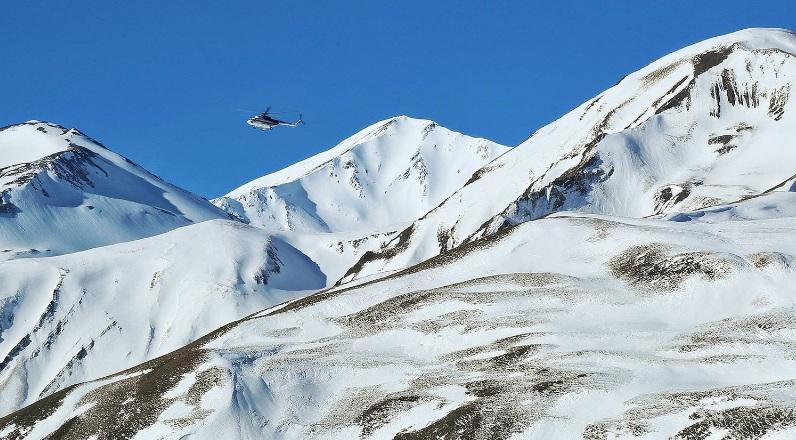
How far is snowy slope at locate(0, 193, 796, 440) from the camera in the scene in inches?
2202

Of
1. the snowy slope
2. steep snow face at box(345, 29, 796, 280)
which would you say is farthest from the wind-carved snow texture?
steep snow face at box(345, 29, 796, 280)

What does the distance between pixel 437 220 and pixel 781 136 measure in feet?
205

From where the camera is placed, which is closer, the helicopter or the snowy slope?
the snowy slope

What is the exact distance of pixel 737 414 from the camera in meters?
49.5

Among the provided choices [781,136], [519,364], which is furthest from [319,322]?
[781,136]

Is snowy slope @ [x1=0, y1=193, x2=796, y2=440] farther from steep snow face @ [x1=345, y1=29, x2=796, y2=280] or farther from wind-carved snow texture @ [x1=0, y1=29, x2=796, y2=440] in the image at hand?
steep snow face @ [x1=345, y1=29, x2=796, y2=280]

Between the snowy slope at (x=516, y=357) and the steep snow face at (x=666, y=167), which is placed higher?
the steep snow face at (x=666, y=167)

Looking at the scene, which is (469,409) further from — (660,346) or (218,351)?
(218,351)

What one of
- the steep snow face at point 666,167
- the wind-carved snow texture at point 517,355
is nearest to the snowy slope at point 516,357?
the wind-carved snow texture at point 517,355

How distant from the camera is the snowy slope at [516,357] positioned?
55938 millimetres

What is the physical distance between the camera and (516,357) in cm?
6788

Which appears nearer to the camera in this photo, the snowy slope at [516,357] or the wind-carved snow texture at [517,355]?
the snowy slope at [516,357]

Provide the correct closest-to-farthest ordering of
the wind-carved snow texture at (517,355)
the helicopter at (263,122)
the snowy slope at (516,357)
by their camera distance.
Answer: the snowy slope at (516,357), the wind-carved snow texture at (517,355), the helicopter at (263,122)

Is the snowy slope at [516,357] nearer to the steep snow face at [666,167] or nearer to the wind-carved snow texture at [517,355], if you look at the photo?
the wind-carved snow texture at [517,355]
